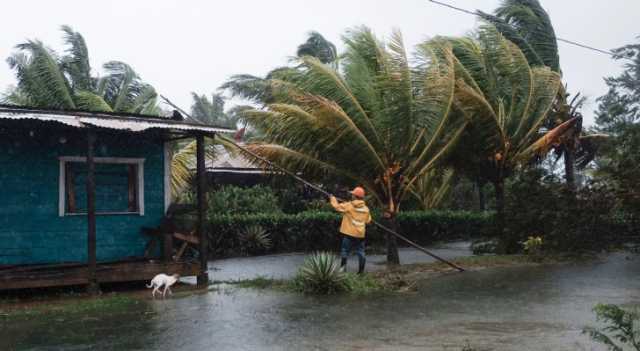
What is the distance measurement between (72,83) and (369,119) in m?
13.3

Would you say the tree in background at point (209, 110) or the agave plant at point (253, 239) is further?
the tree in background at point (209, 110)

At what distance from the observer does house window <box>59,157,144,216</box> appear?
12.4 meters

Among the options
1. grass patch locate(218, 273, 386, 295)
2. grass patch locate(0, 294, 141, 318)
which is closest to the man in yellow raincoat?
grass patch locate(218, 273, 386, 295)

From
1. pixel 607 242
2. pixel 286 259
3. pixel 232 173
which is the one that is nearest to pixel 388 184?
pixel 286 259

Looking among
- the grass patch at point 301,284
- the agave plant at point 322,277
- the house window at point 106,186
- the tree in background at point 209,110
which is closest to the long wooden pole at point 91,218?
the house window at point 106,186

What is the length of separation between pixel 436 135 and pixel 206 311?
303 inches

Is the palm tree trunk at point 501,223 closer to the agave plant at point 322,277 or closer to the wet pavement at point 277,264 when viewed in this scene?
the wet pavement at point 277,264

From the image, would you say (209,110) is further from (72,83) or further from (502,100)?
(502,100)

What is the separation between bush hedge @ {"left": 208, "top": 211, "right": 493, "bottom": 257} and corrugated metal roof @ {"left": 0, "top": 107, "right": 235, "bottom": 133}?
6.50m

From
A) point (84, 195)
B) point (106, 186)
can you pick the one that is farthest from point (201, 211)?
point (84, 195)

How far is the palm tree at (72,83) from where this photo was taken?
21.1 metres

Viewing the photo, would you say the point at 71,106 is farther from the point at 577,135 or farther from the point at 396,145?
the point at 577,135

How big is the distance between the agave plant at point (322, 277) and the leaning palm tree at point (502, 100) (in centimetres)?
728

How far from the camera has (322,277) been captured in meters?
10.8
